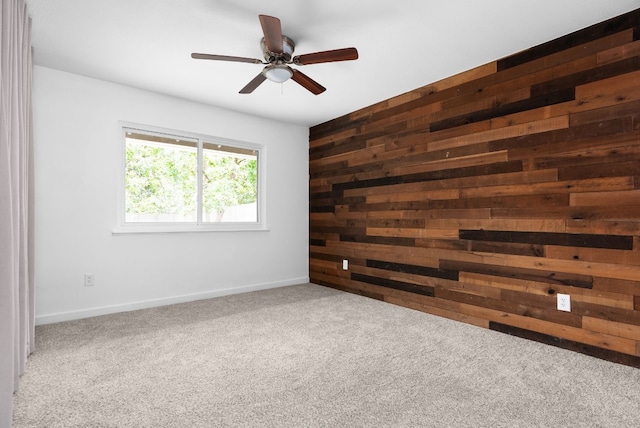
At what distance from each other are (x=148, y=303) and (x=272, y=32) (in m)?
2.98

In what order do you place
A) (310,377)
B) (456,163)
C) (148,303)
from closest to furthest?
(310,377) → (456,163) → (148,303)

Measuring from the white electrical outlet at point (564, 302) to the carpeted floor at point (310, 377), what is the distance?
31 centimetres

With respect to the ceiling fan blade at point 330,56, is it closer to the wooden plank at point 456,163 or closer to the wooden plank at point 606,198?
the wooden plank at point 456,163

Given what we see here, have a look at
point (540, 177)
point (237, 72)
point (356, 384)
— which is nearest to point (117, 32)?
point (237, 72)

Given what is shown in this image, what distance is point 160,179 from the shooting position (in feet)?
12.6

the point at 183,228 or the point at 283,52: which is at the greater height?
the point at 283,52

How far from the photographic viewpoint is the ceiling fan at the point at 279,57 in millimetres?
2141

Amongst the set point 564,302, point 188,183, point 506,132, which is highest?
point 506,132

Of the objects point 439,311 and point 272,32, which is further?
point 439,311

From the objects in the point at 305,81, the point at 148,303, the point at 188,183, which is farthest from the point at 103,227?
the point at 305,81

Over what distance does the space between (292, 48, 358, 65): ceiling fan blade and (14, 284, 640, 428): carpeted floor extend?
2.07 meters

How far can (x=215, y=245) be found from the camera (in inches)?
163

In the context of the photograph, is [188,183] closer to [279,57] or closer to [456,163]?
[279,57]

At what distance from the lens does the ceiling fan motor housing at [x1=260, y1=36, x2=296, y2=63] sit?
2.54 m
